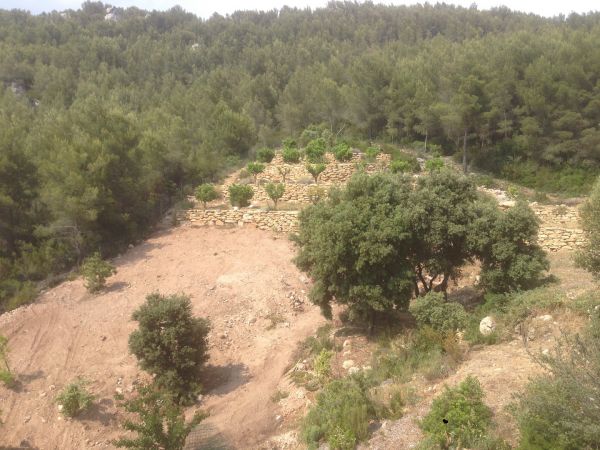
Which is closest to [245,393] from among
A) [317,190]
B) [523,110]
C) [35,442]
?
[35,442]

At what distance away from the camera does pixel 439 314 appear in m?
8.95

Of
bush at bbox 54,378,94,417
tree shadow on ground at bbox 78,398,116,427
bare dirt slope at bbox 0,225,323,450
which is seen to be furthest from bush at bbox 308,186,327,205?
bush at bbox 54,378,94,417

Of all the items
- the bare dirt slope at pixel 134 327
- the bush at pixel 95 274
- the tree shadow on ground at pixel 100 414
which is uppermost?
the bush at pixel 95 274

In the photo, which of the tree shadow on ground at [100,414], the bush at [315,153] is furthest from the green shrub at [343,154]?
the tree shadow on ground at [100,414]

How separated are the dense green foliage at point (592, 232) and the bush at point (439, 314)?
2304mm

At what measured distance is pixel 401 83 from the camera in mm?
33969

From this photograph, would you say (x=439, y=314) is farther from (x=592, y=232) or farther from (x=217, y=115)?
(x=217, y=115)

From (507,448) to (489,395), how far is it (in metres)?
1.15

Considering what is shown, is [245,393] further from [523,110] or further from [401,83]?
[401,83]

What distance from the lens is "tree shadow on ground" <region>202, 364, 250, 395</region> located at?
31.6ft

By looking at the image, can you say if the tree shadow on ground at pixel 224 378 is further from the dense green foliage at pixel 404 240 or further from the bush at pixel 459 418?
the bush at pixel 459 418

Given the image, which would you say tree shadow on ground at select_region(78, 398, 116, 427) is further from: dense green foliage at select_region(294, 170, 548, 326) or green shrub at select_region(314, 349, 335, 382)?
dense green foliage at select_region(294, 170, 548, 326)

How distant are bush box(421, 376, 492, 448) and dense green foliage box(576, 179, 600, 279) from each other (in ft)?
11.7

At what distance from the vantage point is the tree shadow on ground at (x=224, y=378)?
9.62 m
